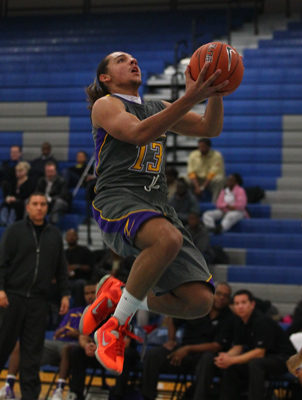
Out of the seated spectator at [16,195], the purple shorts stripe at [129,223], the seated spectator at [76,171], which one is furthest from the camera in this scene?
the seated spectator at [76,171]

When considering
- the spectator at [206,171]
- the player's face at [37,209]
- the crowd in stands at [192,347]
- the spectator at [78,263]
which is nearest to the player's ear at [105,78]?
the crowd in stands at [192,347]

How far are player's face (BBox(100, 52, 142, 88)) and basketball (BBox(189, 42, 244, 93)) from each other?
49cm

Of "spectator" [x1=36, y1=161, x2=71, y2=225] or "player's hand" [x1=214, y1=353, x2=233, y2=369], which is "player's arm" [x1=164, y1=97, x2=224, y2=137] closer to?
"player's hand" [x1=214, y1=353, x2=233, y2=369]

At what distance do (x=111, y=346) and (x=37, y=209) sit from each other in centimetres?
387

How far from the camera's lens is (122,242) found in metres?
3.82

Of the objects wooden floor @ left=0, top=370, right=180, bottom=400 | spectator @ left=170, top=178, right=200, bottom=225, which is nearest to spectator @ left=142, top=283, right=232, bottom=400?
wooden floor @ left=0, top=370, right=180, bottom=400

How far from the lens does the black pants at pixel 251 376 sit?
6.89 m

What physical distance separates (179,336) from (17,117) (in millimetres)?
7862

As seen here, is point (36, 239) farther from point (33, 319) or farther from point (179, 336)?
point (179, 336)

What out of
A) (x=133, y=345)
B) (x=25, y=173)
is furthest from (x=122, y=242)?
(x=25, y=173)

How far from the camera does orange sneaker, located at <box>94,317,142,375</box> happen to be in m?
3.65

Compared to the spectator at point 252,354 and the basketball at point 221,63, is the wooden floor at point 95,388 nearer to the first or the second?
the spectator at point 252,354

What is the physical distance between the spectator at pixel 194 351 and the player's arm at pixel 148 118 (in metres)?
4.04

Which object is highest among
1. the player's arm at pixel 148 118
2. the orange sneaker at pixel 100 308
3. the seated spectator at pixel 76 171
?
the seated spectator at pixel 76 171
